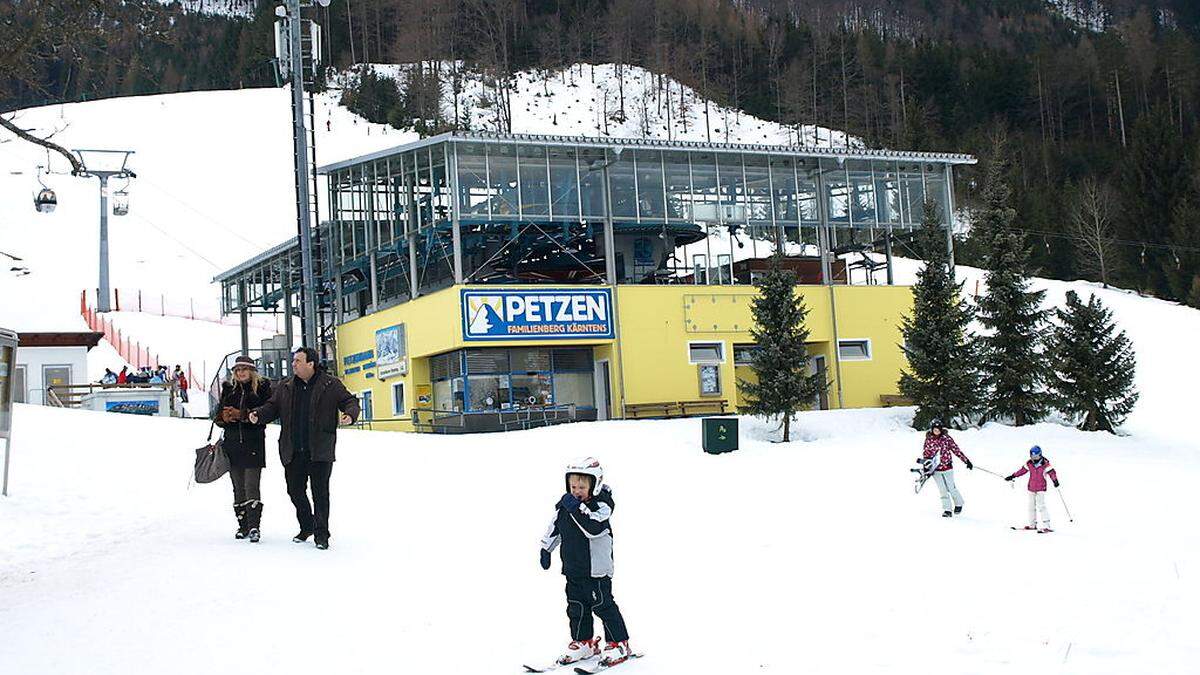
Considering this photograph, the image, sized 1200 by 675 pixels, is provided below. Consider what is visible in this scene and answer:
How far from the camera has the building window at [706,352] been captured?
38.5 m

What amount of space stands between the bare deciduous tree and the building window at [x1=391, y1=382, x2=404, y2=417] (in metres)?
39.9

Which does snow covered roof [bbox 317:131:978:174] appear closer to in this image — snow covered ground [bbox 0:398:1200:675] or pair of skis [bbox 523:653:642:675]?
snow covered ground [bbox 0:398:1200:675]

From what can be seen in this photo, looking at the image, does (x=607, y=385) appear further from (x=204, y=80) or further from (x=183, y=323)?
(x=204, y=80)

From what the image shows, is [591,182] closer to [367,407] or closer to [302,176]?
[302,176]

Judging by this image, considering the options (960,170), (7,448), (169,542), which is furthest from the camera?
(960,170)

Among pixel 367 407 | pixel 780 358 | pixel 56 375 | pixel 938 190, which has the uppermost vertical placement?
pixel 938 190

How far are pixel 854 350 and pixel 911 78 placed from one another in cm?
6853

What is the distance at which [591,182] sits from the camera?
38594mm

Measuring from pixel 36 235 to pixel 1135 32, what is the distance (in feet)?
282

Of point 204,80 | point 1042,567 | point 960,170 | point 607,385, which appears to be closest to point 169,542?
point 1042,567

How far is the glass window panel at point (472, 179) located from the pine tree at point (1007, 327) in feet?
45.9

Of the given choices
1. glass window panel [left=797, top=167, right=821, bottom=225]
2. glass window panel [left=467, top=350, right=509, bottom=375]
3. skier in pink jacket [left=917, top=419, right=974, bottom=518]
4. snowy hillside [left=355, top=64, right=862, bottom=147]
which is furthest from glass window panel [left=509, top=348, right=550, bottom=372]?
snowy hillside [left=355, top=64, right=862, bottom=147]

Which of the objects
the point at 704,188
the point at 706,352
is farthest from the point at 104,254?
the point at 706,352

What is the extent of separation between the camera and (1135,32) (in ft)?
352
